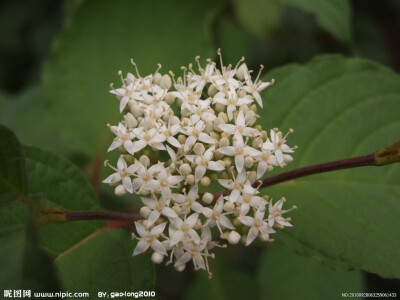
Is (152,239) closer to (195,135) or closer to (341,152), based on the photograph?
(195,135)

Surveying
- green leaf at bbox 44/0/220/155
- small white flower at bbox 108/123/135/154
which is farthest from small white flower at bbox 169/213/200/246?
green leaf at bbox 44/0/220/155

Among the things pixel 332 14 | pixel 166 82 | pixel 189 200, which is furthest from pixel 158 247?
pixel 332 14

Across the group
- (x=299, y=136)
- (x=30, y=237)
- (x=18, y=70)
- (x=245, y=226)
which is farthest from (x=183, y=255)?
(x=18, y=70)

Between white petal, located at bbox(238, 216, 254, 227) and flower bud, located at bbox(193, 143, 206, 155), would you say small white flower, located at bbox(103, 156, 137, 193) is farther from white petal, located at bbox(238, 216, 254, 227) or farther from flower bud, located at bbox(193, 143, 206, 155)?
white petal, located at bbox(238, 216, 254, 227)

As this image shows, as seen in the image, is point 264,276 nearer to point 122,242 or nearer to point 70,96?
point 122,242

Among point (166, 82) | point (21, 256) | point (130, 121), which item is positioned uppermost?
point (166, 82)

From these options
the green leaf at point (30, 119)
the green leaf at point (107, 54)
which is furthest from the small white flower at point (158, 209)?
the green leaf at point (30, 119)
